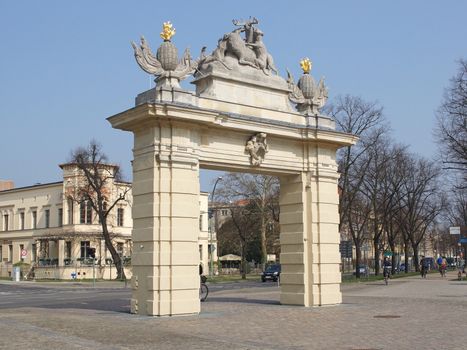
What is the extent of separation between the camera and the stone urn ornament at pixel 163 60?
19281 millimetres

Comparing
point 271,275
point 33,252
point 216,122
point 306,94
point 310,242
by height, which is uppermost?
point 306,94

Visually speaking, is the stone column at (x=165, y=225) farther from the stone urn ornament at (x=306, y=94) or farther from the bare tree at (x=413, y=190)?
the bare tree at (x=413, y=190)

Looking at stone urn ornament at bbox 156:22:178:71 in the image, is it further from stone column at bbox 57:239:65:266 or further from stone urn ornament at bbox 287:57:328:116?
stone column at bbox 57:239:65:266

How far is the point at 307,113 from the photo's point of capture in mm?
22812

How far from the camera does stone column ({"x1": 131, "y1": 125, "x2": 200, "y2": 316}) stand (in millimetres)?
18391

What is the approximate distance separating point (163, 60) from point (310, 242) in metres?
8.10

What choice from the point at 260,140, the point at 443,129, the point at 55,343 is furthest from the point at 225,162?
the point at 443,129

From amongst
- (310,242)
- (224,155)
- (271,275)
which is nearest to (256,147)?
(224,155)

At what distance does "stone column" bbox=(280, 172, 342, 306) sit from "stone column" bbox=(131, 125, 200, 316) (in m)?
4.69

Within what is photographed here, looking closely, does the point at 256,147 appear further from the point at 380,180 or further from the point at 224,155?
the point at 380,180

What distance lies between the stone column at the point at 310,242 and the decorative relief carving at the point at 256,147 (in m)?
2.13

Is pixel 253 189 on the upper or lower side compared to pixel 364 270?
upper

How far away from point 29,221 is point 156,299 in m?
62.1

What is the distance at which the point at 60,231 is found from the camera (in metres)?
71.1
